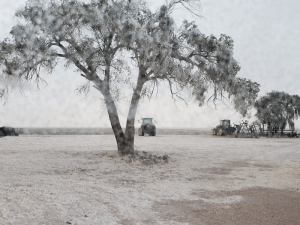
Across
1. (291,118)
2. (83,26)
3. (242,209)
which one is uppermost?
(83,26)

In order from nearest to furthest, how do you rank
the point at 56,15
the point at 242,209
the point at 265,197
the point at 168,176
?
the point at 242,209, the point at 265,197, the point at 168,176, the point at 56,15

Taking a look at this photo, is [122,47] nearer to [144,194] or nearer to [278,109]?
[144,194]

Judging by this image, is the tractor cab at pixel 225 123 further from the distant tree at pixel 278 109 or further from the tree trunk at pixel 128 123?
the tree trunk at pixel 128 123

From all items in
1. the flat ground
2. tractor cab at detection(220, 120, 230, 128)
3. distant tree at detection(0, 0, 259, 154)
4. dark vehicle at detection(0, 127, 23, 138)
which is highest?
distant tree at detection(0, 0, 259, 154)

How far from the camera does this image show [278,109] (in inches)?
1485

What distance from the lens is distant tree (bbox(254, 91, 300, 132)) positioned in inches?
1471

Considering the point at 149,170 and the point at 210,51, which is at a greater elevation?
the point at 210,51

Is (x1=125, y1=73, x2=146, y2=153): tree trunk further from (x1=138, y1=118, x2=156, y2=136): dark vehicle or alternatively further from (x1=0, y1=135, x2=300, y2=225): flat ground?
(x1=138, y1=118, x2=156, y2=136): dark vehicle

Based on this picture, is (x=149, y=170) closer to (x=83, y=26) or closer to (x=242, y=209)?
(x=242, y=209)

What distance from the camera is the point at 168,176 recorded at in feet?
27.0

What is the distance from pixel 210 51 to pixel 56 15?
5.48 meters

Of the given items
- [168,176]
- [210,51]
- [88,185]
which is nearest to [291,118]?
[210,51]

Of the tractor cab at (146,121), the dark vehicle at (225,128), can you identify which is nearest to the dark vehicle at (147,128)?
the tractor cab at (146,121)

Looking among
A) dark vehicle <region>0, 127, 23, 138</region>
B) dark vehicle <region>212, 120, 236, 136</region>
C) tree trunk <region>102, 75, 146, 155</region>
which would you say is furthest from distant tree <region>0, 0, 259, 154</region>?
dark vehicle <region>212, 120, 236, 136</region>
